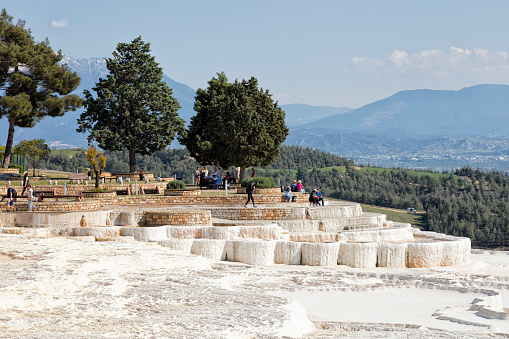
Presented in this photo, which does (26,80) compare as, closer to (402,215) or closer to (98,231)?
(98,231)

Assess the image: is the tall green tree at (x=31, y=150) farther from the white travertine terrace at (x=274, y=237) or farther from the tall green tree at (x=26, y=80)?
the white travertine terrace at (x=274, y=237)

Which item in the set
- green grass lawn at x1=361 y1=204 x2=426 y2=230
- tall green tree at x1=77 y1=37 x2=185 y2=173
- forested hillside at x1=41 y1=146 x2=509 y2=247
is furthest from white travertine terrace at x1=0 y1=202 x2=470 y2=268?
green grass lawn at x1=361 y1=204 x2=426 y2=230

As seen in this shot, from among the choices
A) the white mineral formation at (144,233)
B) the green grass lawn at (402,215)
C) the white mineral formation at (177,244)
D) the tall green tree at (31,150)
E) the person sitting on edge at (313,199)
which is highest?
the tall green tree at (31,150)

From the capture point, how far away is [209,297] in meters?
16.6

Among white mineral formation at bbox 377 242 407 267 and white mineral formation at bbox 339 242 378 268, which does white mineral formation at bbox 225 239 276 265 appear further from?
white mineral formation at bbox 377 242 407 267

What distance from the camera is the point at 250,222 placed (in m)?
28.9

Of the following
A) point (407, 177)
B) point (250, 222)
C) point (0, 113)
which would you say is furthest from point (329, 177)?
point (250, 222)

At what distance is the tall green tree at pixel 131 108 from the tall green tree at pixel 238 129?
267cm

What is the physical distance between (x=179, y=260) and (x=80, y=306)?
7.17m

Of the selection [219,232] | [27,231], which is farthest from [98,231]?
[219,232]

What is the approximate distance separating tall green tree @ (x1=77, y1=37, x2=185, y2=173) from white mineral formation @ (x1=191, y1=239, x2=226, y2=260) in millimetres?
23835

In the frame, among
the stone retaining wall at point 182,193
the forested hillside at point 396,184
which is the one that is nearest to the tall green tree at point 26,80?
the stone retaining wall at point 182,193

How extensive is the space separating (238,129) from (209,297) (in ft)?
107

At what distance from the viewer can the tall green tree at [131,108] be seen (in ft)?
157
